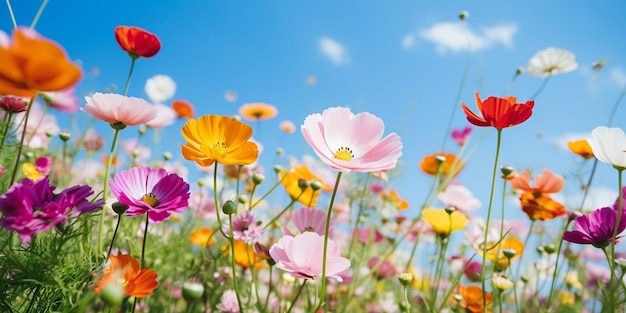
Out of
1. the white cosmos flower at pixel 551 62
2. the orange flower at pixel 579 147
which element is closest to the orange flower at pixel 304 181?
the orange flower at pixel 579 147

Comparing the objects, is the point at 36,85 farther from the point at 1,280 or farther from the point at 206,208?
the point at 206,208

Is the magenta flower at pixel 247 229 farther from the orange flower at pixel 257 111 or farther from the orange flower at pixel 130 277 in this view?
the orange flower at pixel 257 111

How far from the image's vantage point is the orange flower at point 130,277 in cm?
51

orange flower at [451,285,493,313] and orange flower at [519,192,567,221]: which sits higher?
orange flower at [519,192,567,221]

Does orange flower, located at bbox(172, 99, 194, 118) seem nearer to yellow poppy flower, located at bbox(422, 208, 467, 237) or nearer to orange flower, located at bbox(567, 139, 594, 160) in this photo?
yellow poppy flower, located at bbox(422, 208, 467, 237)

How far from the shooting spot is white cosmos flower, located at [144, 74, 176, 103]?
5.39 feet

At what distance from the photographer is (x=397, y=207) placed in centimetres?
185

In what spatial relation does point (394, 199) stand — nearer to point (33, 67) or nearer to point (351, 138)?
point (351, 138)

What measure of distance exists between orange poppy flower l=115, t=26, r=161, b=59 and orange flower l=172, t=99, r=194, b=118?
0.72 meters

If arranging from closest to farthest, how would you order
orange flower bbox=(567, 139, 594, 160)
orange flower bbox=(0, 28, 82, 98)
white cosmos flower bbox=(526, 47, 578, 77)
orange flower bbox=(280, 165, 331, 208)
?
orange flower bbox=(0, 28, 82, 98) < orange flower bbox=(280, 165, 331, 208) < orange flower bbox=(567, 139, 594, 160) < white cosmos flower bbox=(526, 47, 578, 77)

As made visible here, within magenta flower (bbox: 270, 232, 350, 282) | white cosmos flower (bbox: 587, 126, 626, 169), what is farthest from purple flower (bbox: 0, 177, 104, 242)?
white cosmos flower (bbox: 587, 126, 626, 169)

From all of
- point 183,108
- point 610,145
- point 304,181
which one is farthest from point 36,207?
point 183,108

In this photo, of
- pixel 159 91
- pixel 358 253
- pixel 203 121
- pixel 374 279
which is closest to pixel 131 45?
pixel 203 121

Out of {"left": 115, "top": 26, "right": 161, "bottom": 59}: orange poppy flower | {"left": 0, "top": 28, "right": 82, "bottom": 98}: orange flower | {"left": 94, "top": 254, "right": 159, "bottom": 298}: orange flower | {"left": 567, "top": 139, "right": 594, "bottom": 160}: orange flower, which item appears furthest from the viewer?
{"left": 567, "top": 139, "right": 594, "bottom": 160}: orange flower
